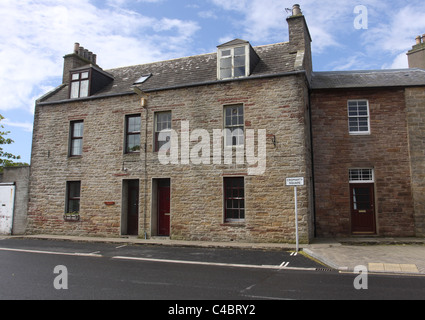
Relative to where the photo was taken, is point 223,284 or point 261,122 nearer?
Answer: point 223,284

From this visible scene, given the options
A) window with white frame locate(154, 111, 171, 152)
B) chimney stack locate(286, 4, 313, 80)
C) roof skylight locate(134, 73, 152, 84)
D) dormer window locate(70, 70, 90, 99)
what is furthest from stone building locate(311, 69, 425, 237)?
dormer window locate(70, 70, 90, 99)

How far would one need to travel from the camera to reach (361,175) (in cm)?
1411

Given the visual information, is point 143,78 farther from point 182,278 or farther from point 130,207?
point 182,278

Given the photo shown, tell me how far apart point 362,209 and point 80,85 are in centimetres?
1487

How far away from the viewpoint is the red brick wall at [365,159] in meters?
13.6

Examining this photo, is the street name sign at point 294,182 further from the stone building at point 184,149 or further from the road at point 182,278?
the road at point 182,278

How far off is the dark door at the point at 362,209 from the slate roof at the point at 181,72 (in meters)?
6.02

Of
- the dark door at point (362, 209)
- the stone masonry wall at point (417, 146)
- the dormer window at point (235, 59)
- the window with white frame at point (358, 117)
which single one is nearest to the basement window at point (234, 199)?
the dormer window at point (235, 59)

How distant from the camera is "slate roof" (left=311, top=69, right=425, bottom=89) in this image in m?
14.2

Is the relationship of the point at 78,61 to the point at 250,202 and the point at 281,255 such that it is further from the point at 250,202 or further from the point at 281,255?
the point at 281,255

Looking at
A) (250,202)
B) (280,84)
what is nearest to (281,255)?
(250,202)

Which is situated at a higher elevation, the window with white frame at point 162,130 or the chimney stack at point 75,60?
the chimney stack at point 75,60

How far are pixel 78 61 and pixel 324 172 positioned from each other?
48.6ft

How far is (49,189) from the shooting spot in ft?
53.0
